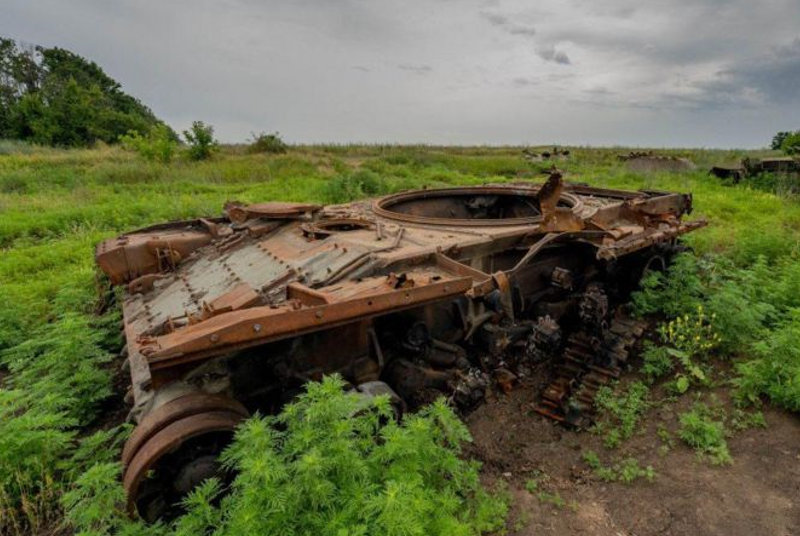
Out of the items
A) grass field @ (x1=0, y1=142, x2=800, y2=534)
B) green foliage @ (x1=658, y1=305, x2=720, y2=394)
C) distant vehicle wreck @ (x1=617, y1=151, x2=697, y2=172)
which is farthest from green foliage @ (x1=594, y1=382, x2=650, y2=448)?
distant vehicle wreck @ (x1=617, y1=151, x2=697, y2=172)

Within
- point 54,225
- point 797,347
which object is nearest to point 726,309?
point 797,347

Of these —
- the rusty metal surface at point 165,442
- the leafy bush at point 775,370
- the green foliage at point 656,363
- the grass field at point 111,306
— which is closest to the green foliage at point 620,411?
the grass field at point 111,306

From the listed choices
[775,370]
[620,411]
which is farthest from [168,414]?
[775,370]

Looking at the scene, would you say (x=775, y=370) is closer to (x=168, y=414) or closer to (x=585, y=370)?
(x=585, y=370)

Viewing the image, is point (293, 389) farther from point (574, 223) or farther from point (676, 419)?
point (676, 419)

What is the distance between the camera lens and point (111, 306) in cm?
581

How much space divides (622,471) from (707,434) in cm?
93

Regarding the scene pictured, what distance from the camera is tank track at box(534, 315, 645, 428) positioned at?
4590 millimetres

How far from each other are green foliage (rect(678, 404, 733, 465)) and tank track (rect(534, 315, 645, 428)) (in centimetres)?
79

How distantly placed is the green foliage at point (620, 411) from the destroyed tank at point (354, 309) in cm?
16

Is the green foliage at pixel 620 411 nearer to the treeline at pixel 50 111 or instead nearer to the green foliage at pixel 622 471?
the green foliage at pixel 622 471

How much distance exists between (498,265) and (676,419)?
7.15 ft

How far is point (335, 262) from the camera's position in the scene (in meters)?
3.67

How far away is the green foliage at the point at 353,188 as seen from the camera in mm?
13734
